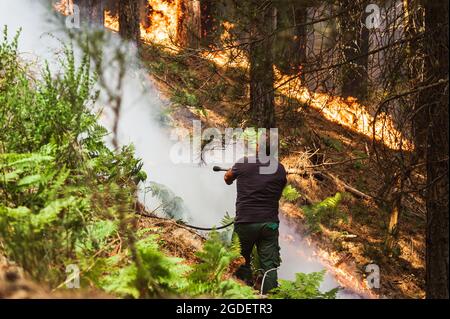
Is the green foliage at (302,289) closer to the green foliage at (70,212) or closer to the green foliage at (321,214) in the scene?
the green foliage at (70,212)

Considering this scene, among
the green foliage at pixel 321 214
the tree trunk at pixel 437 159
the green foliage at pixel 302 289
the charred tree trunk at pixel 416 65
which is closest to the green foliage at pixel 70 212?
the green foliage at pixel 302 289

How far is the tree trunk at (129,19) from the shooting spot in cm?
1338

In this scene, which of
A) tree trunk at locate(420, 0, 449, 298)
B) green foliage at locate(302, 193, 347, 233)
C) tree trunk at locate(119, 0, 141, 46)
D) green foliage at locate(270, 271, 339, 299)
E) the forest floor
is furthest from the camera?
tree trunk at locate(119, 0, 141, 46)

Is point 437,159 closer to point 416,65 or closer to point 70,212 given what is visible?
point 416,65

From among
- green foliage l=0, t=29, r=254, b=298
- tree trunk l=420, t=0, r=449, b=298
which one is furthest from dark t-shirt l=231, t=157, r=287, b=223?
tree trunk l=420, t=0, r=449, b=298

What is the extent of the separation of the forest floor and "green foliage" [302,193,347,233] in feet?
0.28

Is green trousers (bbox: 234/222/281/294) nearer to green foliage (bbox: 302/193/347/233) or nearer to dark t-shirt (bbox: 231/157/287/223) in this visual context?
dark t-shirt (bbox: 231/157/287/223)

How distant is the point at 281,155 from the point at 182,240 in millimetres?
4139

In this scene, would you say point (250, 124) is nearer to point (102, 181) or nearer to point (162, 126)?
point (162, 126)

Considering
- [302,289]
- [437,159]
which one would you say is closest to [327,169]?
[302,289]

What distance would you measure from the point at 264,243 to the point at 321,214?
3748 millimetres

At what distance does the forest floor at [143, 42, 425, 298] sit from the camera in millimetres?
→ 11680

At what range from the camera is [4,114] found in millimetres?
7238
